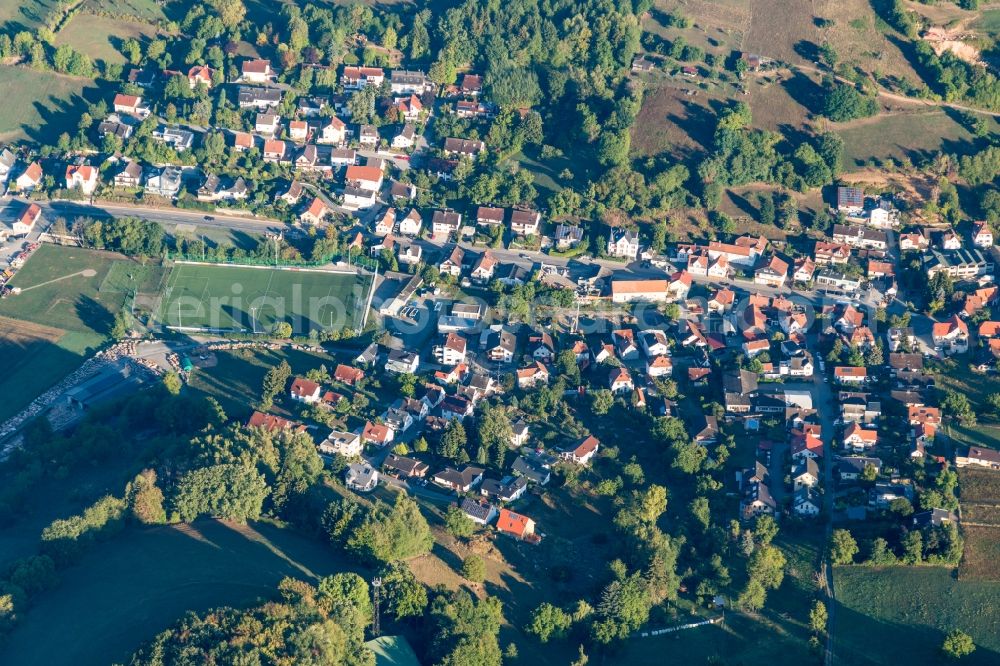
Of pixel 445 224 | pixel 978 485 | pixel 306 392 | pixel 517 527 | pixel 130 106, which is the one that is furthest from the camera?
pixel 130 106

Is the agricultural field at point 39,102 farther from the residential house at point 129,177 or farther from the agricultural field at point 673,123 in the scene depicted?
the agricultural field at point 673,123

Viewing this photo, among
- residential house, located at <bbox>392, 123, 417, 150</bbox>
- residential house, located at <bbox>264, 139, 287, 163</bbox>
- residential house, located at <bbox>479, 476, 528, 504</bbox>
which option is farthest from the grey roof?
residential house, located at <bbox>264, 139, 287, 163</bbox>

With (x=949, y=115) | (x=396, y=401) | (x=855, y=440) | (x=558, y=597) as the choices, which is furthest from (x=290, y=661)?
(x=949, y=115)

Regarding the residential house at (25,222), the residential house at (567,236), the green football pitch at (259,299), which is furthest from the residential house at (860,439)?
the residential house at (25,222)

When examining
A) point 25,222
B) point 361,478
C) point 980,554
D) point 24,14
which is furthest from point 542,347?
point 24,14

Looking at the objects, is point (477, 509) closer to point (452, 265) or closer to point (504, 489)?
point (504, 489)

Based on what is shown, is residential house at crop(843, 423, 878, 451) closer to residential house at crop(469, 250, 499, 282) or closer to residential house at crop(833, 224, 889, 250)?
residential house at crop(833, 224, 889, 250)

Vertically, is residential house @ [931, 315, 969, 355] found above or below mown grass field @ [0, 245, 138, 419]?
above
